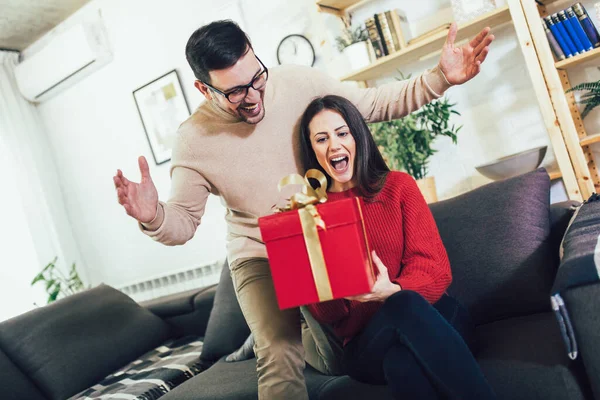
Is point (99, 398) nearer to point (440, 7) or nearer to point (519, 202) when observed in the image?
point (519, 202)

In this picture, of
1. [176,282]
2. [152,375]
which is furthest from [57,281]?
[152,375]

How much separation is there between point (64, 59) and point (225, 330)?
9.20 ft

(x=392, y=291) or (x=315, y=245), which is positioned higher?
(x=315, y=245)

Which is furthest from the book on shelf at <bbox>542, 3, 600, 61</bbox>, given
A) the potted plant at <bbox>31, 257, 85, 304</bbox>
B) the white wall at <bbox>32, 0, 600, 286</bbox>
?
the potted plant at <bbox>31, 257, 85, 304</bbox>

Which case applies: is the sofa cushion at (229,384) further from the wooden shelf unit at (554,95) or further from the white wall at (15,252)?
the white wall at (15,252)

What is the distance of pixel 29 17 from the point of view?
4.11m

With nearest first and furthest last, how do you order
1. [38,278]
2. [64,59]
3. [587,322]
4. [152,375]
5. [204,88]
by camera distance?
[587,322]
[204,88]
[152,375]
[38,278]
[64,59]

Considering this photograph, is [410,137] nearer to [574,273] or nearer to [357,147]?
[357,147]

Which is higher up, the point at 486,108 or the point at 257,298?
the point at 486,108

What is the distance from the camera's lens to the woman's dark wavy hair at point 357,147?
1554 mm

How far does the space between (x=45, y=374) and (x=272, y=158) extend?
58.4 inches

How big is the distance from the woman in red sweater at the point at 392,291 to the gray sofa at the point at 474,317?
15 cm

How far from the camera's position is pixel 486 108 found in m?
2.82

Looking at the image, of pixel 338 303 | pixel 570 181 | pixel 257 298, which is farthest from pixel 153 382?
pixel 570 181
